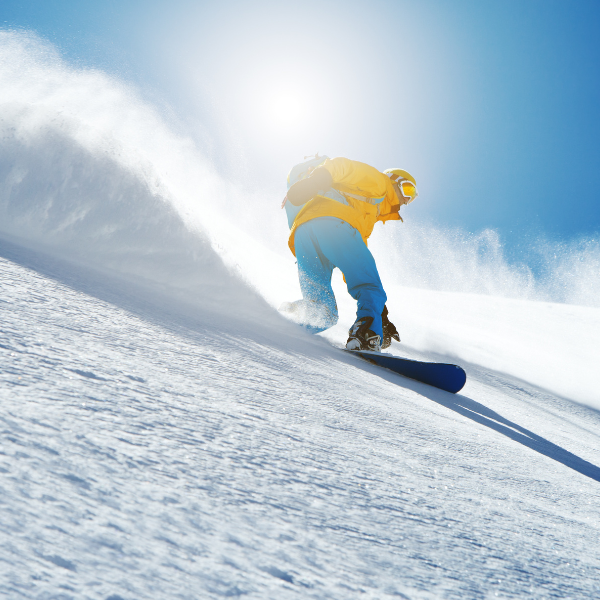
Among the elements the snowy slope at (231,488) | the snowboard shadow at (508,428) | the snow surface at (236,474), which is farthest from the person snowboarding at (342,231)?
the snowy slope at (231,488)

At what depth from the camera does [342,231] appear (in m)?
2.34

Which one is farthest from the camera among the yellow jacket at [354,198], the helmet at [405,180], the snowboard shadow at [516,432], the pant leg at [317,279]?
the helmet at [405,180]

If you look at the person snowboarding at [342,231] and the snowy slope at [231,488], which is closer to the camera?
the snowy slope at [231,488]

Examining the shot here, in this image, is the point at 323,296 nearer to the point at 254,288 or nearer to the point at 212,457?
the point at 254,288

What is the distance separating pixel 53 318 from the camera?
759 millimetres

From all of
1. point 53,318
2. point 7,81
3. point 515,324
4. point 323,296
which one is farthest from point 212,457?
point 515,324

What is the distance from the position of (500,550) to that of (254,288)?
2040mm

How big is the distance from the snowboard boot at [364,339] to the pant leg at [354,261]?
0.07m

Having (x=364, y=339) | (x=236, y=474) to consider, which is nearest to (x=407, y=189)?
(x=364, y=339)

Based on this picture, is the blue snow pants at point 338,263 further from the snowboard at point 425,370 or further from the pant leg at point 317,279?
the snowboard at point 425,370

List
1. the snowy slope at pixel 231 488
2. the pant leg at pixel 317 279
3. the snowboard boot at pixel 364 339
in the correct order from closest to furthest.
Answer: the snowy slope at pixel 231 488, the snowboard boot at pixel 364 339, the pant leg at pixel 317 279

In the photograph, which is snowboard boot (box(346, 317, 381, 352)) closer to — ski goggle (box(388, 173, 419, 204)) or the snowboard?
the snowboard

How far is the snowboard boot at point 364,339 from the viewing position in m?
2.09

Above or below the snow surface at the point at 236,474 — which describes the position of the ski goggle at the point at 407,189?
above
